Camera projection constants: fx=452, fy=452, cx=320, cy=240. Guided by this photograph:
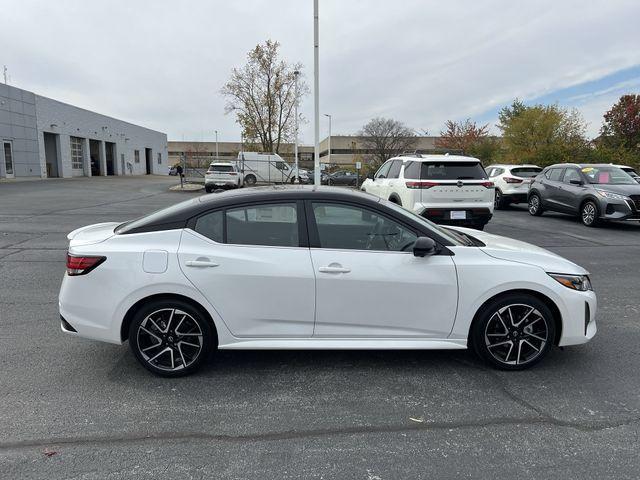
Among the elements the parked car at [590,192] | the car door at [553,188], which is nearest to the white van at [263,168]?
the car door at [553,188]

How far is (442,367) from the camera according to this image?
387 centimetres

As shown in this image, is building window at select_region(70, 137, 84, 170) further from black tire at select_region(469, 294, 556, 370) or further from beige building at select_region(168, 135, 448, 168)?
black tire at select_region(469, 294, 556, 370)

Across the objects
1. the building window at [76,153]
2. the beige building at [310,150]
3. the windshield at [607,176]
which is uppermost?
the beige building at [310,150]

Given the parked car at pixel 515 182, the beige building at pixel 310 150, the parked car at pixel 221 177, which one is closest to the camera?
the parked car at pixel 515 182

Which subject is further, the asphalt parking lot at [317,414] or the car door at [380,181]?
the car door at [380,181]

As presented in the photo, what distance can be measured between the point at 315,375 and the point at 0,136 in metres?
34.4

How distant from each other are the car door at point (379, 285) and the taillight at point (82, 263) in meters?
1.68

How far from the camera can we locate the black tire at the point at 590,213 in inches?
482

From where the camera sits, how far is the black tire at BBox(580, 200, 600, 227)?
12.2 m

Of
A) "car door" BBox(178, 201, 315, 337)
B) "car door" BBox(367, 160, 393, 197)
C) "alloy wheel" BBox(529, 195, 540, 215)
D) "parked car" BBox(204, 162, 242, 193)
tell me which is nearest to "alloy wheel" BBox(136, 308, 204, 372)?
"car door" BBox(178, 201, 315, 337)

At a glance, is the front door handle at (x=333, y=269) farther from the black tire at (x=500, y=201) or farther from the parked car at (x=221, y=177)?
the parked car at (x=221, y=177)

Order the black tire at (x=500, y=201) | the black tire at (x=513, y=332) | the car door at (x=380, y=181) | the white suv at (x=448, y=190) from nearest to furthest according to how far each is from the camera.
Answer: the black tire at (x=513, y=332) < the white suv at (x=448, y=190) < the car door at (x=380, y=181) < the black tire at (x=500, y=201)

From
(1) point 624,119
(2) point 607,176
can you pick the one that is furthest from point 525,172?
(1) point 624,119

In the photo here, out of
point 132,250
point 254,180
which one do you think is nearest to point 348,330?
point 132,250
